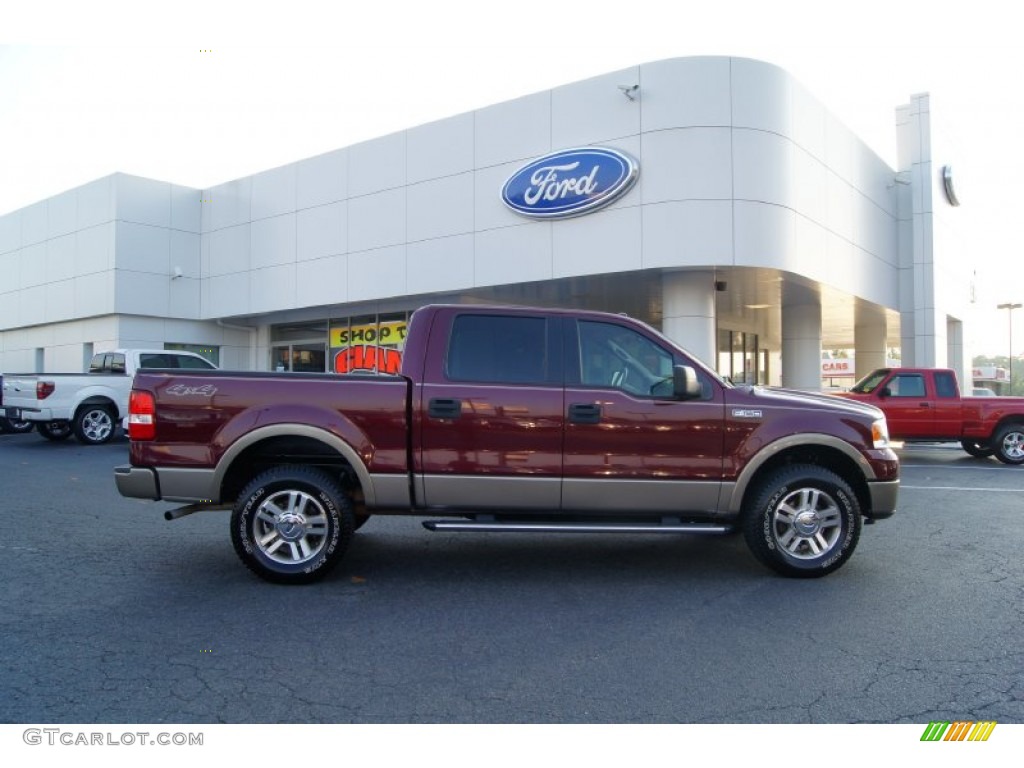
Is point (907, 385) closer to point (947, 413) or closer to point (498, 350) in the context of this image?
point (947, 413)

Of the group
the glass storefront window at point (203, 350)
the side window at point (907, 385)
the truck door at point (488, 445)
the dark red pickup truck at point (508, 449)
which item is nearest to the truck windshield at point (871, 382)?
the side window at point (907, 385)

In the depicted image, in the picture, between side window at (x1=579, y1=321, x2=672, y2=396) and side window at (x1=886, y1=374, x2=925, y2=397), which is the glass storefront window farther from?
side window at (x1=579, y1=321, x2=672, y2=396)

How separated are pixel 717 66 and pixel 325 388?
1248 centimetres

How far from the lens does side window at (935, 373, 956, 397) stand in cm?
1301

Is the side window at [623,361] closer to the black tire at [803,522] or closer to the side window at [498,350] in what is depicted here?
the side window at [498,350]

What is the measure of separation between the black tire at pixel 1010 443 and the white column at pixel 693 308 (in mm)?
5506

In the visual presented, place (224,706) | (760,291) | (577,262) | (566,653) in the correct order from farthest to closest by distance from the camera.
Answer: (760,291) → (577,262) → (566,653) → (224,706)

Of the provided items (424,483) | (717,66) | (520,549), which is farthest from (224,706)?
(717,66)

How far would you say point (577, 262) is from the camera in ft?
50.8

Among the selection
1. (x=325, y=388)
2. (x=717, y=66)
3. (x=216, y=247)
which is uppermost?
(x=717, y=66)

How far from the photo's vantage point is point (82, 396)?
14164 mm

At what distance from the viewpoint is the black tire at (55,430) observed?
48.7ft

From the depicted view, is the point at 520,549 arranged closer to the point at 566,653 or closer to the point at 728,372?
the point at 566,653

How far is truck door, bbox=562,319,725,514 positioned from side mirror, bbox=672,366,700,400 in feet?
0.41
